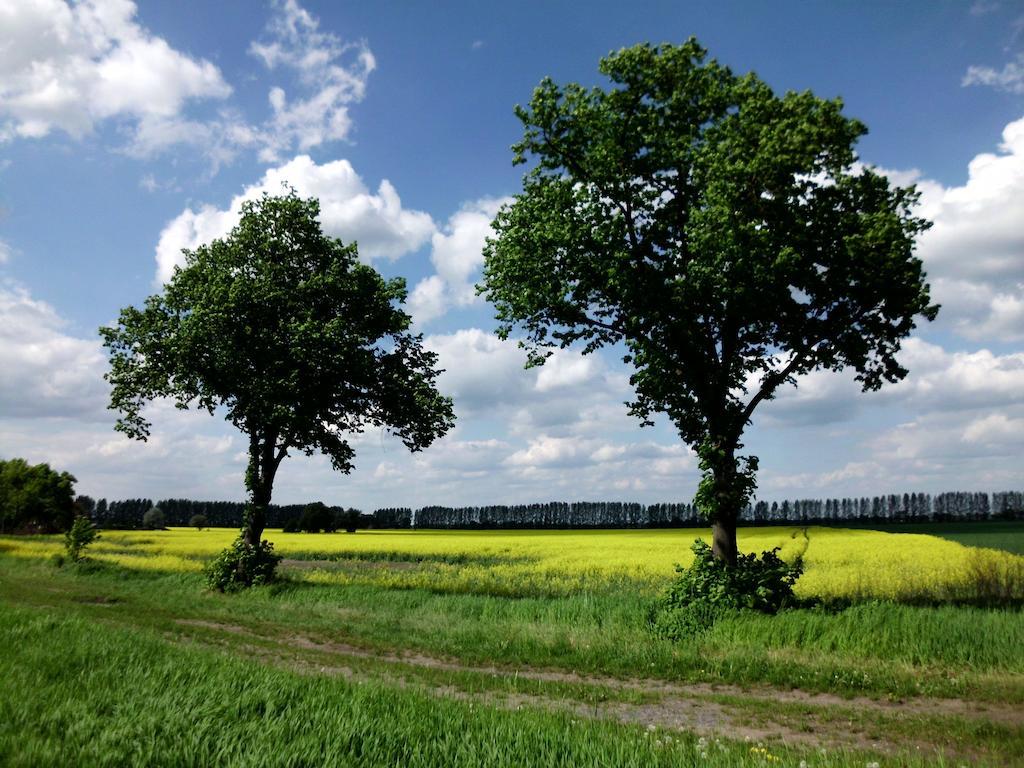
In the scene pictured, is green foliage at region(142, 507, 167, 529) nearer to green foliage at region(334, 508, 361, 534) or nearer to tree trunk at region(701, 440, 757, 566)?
green foliage at region(334, 508, 361, 534)

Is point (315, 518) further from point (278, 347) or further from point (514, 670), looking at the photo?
point (514, 670)

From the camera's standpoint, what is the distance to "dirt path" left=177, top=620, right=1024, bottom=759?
8750 mm

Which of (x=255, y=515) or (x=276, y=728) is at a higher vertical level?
(x=255, y=515)

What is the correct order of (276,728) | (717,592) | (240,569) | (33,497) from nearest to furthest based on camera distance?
(276,728)
(717,592)
(240,569)
(33,497)

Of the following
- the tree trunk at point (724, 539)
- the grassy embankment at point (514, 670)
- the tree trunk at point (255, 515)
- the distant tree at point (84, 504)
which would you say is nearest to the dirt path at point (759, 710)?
the grassy embankment at point (514, 670)

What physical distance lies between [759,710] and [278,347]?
23.5 metres

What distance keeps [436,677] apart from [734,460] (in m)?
11.0

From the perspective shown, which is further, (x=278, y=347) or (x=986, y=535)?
(x=986, y=535)

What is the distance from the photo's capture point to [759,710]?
10242 mm

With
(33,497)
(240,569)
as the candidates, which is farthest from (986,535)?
(33,497)

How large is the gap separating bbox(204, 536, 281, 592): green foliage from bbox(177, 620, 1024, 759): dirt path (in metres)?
15.8

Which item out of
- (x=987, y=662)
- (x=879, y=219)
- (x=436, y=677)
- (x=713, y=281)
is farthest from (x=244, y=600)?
(x=879, y=219)

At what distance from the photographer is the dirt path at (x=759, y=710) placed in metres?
8.75

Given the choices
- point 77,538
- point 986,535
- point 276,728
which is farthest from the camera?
point 986,535
